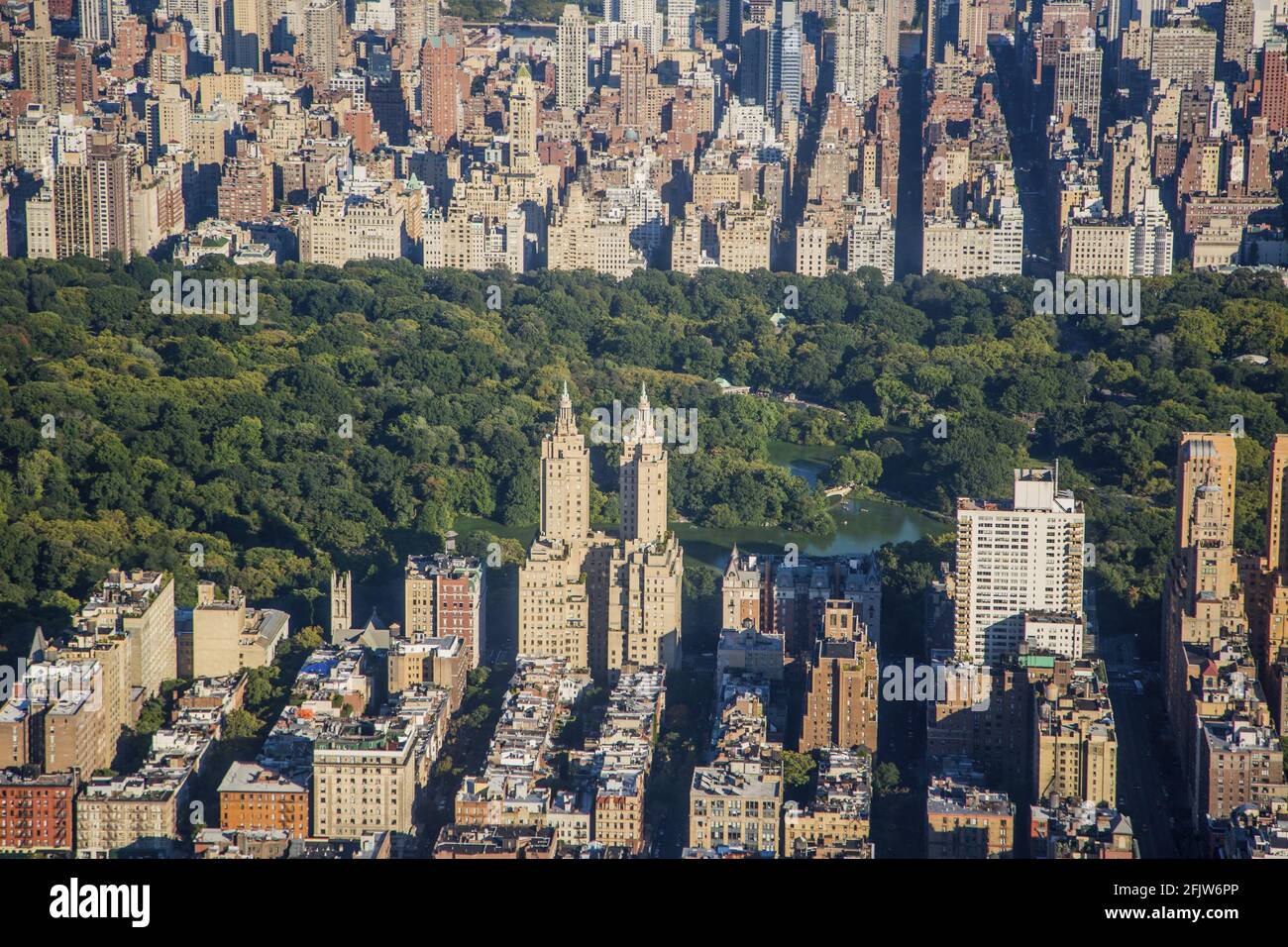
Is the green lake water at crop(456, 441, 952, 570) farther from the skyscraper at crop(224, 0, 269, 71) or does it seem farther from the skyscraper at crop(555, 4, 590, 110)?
the skyscraper at crop(224, 0, 269, 71)

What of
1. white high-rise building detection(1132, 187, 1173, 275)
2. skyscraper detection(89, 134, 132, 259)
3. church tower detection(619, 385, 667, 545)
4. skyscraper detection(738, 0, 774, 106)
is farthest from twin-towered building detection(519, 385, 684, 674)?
skyscraper detection(738, 0, 774, 106)

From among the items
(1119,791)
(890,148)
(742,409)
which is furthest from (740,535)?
(890,148)

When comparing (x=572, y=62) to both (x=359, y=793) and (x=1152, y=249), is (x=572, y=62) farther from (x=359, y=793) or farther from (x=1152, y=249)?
Answer: (x=359, y=793)

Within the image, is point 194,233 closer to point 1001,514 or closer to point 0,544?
point 0,544

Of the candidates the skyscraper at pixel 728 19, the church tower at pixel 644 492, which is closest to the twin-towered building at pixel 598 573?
the church tower at pixel 644 492

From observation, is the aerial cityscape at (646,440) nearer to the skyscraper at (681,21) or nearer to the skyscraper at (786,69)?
the skyscraper at (786,69)

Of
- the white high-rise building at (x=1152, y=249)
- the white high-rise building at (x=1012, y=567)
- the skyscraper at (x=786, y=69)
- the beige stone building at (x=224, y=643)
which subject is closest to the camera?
the beige stone building at (x=224, y=643)
